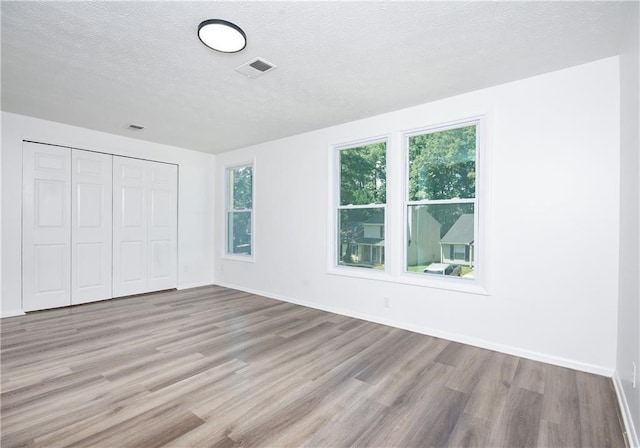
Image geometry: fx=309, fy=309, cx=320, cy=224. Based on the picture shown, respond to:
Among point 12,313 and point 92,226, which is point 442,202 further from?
point 12,313

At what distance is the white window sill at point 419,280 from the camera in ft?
10.6

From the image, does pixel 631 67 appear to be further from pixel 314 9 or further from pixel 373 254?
pixel 373 254

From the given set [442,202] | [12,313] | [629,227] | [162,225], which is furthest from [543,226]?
[12,313]

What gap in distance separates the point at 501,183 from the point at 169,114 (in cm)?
396

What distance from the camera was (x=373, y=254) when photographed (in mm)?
4125

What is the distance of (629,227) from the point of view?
82.0 inches

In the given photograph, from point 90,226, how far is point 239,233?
7.65ft

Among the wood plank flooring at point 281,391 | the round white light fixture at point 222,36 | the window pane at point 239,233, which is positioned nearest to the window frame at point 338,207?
the wood plank flooring at point 281,391

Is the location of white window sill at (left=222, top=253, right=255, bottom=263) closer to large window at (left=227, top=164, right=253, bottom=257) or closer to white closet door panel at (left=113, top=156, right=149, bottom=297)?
large window at (left=227, top=164, right=253, bottom=257)

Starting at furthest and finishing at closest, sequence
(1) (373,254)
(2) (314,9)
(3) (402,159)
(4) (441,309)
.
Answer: (1) (373,254)
(3) (402,159)
(4) (441,309)
(2) (314,9)

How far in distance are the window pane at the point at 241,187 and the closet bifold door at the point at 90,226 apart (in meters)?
2.04

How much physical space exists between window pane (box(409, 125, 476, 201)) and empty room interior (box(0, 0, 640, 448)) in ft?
0.08

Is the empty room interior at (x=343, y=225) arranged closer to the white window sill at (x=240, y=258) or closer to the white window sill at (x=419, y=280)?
the white window sill at (x=419, y=280)

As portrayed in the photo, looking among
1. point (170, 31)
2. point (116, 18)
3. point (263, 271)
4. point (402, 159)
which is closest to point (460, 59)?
point (402, 159)
